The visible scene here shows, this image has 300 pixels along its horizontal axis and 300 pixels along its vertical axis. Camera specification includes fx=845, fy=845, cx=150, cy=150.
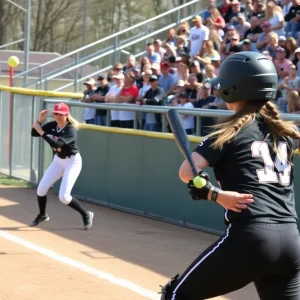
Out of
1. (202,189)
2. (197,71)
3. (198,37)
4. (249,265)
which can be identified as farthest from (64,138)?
(249,265)

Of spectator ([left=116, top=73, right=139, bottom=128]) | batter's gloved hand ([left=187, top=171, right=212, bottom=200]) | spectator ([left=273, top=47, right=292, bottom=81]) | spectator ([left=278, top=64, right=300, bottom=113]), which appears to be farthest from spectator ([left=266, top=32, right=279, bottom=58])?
batter's gloved hand ([left=187, top=171, right=212, bottom=200])

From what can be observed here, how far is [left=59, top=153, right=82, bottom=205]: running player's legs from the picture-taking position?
11406 mm

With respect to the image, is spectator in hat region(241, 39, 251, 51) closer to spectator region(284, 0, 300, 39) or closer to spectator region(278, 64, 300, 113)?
spectator region(284, 0, 300, 39)

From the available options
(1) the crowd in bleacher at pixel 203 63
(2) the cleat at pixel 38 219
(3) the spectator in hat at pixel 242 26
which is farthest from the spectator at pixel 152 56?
(2) the cleat at pixel 38 219

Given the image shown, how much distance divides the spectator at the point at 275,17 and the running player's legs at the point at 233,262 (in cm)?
1219

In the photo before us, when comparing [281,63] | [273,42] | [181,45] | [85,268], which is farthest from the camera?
[181,45]

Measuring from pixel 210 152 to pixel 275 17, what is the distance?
485 inches

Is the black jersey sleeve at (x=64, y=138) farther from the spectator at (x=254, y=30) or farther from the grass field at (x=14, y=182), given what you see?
the spectator at (x=254, y=30)

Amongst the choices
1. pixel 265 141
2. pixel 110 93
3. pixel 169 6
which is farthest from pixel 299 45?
pixel 169 6

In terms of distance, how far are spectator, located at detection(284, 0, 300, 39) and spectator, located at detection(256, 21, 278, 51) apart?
1.59 feet

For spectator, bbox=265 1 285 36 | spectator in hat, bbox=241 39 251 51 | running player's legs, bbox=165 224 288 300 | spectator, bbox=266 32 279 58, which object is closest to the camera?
running player's legs, bbox=165 224 288 300

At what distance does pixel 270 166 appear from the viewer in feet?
14.3

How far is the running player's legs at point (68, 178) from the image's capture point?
37.4ft

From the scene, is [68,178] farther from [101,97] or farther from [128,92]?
[101,97]
